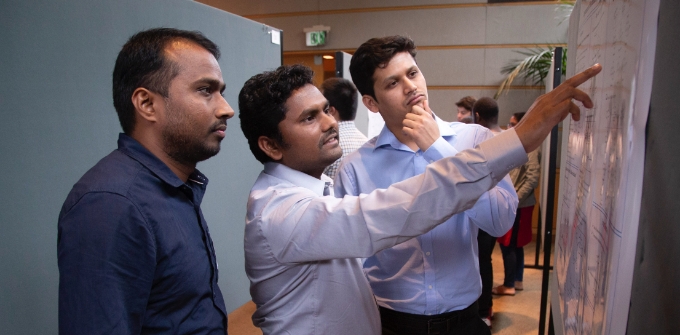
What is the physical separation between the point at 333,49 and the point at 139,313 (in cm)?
600

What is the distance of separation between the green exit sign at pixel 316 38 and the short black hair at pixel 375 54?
16.7 feet

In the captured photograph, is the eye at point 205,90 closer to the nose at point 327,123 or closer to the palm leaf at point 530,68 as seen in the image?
the nose at point 327,123

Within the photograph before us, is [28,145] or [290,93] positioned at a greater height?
[290,93]

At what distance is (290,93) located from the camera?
46.4 inches

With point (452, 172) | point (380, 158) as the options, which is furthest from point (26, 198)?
point (452, 172)

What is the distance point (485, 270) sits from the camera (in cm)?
319

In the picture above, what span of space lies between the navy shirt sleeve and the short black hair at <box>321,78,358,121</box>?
7.31ft

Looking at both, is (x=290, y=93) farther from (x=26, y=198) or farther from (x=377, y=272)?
(x=26, y=198)

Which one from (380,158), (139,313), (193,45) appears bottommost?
(139,313)

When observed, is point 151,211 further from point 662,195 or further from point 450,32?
point 450,32

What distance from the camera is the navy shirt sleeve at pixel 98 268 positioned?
765mm

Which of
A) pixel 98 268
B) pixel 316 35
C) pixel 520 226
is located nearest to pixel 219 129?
pixel 98 268

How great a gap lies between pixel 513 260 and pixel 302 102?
321 centimetres

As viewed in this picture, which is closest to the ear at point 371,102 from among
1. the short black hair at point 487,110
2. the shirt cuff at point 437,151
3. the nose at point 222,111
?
the shirt cuff at point 437,151
